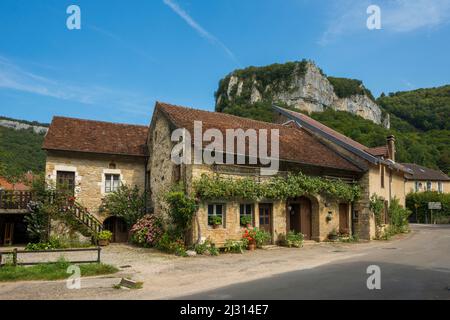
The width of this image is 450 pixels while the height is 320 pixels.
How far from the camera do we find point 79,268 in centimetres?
1034

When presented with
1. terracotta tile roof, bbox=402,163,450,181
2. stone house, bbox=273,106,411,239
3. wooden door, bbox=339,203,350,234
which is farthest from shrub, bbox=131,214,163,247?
terracotta tile roof, bbox=402,163,450,181

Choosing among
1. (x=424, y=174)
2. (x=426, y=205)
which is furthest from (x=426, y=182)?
(x=426, y=205)

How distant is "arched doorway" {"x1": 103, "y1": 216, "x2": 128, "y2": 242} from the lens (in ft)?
64.1

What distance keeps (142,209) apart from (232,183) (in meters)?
6.74

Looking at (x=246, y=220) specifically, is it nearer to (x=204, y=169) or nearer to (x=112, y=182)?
(x=204, y=169)

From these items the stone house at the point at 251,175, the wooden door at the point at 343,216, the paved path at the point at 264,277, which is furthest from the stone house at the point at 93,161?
the wooden door at the point at 343,216

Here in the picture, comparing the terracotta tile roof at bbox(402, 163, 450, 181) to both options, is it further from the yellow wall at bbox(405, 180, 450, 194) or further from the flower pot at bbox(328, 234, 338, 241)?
the flower pot at bbox(328, 234, 338, 241)

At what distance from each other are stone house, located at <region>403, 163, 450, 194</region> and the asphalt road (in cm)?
4008

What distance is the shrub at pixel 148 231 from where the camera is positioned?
16.7m

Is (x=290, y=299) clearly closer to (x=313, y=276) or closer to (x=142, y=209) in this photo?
(x=313, y=276)

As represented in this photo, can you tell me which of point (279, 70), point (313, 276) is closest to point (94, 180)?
point (313, 276)

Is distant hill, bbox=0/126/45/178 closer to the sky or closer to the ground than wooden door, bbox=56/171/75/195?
closer to the sky

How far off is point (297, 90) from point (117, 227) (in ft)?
238

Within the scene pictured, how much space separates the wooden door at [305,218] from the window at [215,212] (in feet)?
17.6
